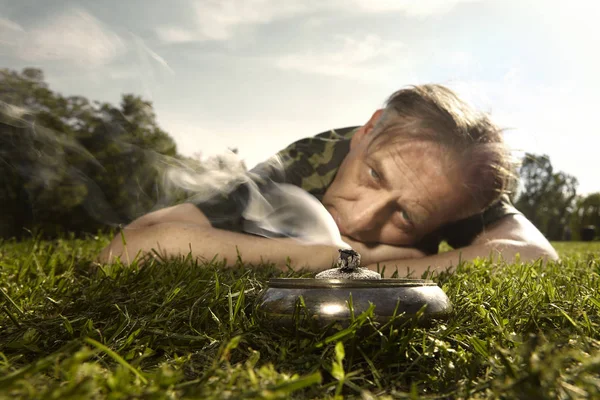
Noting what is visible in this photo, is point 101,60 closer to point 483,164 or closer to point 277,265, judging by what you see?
point 277,265

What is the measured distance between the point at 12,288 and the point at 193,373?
126 cm

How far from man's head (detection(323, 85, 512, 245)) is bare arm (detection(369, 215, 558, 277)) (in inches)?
9.9

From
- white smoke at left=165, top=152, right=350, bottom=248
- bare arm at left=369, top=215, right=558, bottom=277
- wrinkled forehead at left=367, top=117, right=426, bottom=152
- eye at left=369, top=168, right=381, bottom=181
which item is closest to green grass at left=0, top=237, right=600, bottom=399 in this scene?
bare arm at left=369, top=215, right=558, bottom=277

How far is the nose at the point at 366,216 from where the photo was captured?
357cm

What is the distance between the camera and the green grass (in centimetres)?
104

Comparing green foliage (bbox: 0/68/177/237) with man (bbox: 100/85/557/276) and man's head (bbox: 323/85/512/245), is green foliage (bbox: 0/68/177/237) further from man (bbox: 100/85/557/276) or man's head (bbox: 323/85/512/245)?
man's head (bbox: 323/85/512/245)

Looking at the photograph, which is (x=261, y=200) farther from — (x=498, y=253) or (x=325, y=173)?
(x=498, y=253)

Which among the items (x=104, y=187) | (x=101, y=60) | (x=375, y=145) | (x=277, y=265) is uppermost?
(x=101, y=60)

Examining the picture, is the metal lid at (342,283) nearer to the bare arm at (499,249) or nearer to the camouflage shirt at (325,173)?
the bare arm at (499,249)

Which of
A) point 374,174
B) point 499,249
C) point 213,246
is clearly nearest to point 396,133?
point 374,174

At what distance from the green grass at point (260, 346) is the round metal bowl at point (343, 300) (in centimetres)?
5

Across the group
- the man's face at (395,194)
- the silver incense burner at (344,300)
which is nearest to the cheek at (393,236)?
the man's face at (395,194)

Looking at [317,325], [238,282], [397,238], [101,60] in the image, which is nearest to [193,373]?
[317,325]

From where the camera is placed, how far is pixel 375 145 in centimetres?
381
